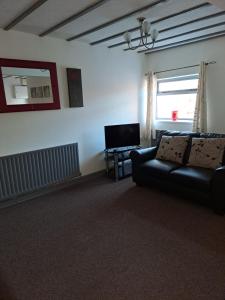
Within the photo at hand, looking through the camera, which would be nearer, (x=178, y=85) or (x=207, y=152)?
(x=207, y=152)

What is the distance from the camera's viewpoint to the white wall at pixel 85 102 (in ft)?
10.6

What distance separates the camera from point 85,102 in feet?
13.3

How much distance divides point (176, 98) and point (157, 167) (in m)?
2.05

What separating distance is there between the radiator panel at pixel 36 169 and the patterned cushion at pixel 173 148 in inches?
60.8

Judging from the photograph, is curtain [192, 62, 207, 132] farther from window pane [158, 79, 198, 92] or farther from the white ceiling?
the white ceiling

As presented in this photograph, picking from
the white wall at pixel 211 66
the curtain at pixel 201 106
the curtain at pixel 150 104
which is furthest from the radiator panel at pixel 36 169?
the white wall at pixel 211 66

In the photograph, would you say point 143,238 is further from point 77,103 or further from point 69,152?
point 77,103

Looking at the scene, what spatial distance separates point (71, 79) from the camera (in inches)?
148

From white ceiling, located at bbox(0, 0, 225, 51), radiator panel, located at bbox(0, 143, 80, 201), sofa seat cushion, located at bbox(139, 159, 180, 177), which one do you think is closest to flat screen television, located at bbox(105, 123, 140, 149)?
radiator panel, located at bbox(0, 143, 80, 201)

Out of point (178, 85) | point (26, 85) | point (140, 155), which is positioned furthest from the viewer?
point (178, 85)

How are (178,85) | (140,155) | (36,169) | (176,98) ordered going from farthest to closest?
(176,98) → (178,85) → (140,155) → (36,169)

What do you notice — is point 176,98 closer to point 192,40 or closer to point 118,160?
point 192,40

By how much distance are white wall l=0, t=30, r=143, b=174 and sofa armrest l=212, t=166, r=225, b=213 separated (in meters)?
2.35

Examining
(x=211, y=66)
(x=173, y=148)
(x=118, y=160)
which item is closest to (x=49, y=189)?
(x=118, y=160)
